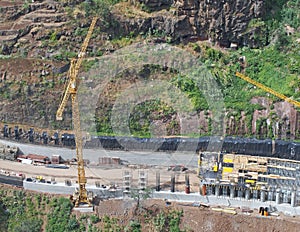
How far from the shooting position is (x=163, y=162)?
5247 cm

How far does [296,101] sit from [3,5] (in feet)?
97.3

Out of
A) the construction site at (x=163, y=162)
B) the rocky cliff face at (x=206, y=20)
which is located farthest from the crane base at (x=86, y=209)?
the rocky cliff face at (x=206, y=20)

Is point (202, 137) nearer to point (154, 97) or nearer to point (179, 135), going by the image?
point (179, 135)

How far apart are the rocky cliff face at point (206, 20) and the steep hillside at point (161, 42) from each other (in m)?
0.09

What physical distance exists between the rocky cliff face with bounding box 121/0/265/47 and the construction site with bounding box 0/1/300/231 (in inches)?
133

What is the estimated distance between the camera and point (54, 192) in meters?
50.0

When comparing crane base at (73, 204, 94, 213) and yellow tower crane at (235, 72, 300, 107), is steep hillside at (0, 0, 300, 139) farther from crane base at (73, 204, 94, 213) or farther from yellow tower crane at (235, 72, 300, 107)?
crane base at (73, 204, 94, 213)

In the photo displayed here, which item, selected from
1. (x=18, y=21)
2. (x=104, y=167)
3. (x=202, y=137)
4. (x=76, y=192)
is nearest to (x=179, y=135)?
(x=202, y=137)

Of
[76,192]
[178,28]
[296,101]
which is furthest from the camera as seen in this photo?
[178,28]

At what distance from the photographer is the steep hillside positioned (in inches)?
2160

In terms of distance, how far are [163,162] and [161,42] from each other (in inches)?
525

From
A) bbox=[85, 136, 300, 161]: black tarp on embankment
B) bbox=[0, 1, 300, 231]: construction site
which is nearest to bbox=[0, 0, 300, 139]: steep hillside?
bbox=[0, 1, 300, 231]: construction site

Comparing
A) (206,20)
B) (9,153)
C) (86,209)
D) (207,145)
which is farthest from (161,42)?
(86,209)

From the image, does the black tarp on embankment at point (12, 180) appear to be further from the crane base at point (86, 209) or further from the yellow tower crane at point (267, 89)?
the yellow tower crane at point (267, 89)
